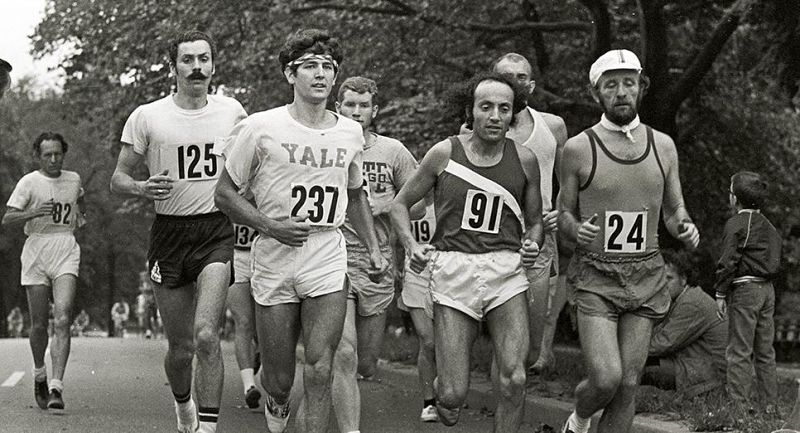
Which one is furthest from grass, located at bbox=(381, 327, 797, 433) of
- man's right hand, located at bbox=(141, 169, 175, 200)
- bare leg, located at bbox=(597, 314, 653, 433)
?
man's right hand, located at bbox=(141, 169, 175, 200)

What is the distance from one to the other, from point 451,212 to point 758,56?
12629mm

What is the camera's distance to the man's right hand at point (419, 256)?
782 centimetres

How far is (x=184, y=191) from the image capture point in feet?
28.8

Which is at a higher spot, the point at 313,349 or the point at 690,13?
the point at 690,13

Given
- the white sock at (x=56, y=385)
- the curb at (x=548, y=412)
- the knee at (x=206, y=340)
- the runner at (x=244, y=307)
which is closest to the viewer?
the knee at (x=206, y=340)

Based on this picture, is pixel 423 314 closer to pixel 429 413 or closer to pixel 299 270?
pixel 429 413

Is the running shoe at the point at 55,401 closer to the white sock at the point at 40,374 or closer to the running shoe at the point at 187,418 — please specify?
the white sock at the point at 40,374

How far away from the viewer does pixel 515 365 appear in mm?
7594

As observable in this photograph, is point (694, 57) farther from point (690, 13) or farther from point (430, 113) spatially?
point (430, 113)

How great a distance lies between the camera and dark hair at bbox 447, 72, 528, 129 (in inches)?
319

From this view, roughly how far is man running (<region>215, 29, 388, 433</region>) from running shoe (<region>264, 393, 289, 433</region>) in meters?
0.52

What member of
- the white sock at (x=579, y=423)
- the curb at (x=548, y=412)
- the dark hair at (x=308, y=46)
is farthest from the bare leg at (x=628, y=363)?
the dark hair at (x=308, y=46)

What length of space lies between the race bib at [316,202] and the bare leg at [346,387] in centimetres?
95

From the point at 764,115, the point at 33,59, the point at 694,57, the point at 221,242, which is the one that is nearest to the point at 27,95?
the point at 33,59
